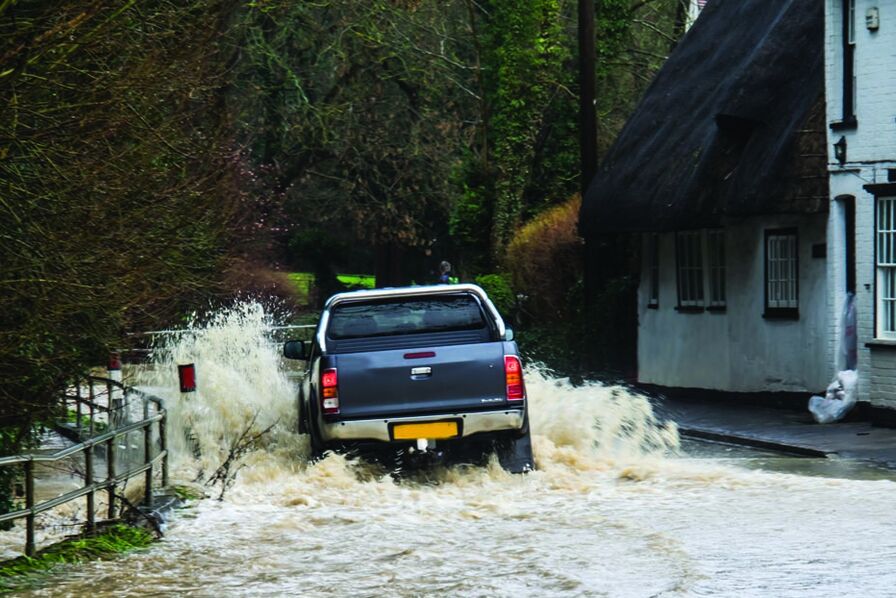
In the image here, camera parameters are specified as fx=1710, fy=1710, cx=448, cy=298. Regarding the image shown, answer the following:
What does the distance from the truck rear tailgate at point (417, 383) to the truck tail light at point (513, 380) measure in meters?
0.05

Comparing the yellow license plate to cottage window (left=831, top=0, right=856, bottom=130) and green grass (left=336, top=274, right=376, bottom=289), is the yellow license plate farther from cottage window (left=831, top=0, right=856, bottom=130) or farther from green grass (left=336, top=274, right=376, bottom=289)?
green grass (left=336, top=274, right=376, bottom=289)

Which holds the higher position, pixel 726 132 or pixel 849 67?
pixel 849 67

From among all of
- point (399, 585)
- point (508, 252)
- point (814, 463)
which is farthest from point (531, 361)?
point (399, 585)

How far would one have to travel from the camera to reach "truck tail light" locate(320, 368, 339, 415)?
15133 mm

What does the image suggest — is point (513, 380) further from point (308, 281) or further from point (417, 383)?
point (308, 281)

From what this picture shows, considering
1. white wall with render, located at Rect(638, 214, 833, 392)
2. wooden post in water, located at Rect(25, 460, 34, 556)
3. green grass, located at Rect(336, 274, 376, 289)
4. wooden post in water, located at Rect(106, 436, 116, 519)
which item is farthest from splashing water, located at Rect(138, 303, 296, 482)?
green grass, located at Rect(336, 274, 376, 289)

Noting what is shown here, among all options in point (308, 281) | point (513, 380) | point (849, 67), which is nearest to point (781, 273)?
point (849, 67)

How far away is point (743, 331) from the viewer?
2728 centimetres

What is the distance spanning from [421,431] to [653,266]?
16.5 metres

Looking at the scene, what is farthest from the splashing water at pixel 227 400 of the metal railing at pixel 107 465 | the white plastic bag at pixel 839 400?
the white plastic bag at pixel 839 400

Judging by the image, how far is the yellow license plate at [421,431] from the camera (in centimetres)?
1516

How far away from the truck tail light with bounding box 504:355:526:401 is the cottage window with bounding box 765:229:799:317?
11.3 metres

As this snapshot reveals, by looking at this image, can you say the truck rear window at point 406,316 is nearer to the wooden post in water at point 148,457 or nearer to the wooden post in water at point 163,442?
the wooden post in water at point 163,442

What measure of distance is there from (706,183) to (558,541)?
16.1m
